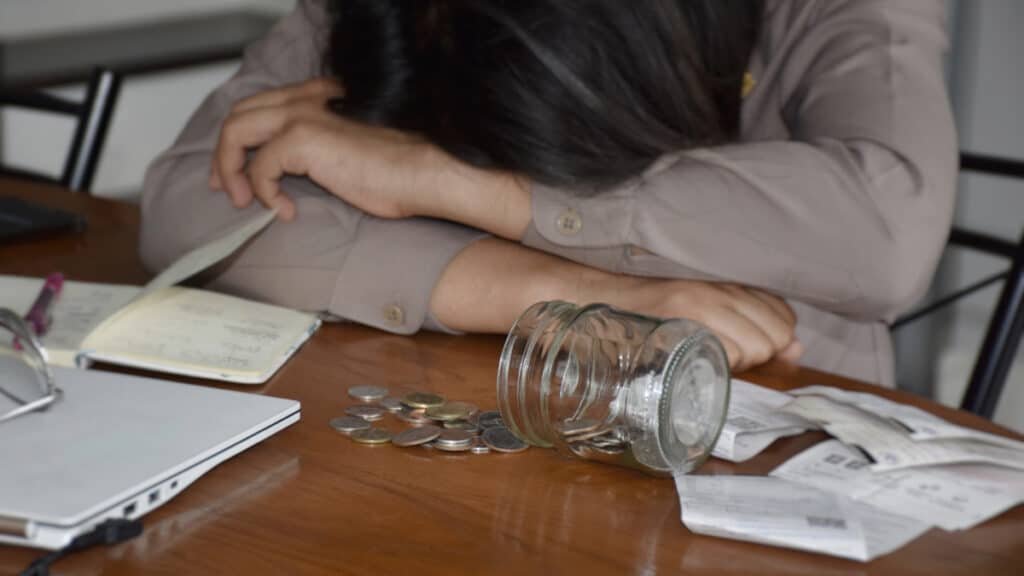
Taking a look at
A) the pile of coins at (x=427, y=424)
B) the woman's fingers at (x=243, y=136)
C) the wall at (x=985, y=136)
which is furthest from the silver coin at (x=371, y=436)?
the wall at (x=985, y=136)

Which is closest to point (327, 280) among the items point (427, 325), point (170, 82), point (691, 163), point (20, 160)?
point (427, 325)

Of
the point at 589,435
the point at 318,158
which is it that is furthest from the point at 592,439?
the point at 318,158

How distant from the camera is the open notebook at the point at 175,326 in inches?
39.6

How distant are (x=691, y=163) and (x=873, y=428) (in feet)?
1.23

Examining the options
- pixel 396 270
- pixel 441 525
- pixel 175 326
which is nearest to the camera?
pixel 441 525

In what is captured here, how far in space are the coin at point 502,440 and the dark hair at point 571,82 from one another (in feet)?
1.17

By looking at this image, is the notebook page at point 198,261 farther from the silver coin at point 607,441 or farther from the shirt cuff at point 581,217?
the silver coin at point 607,441

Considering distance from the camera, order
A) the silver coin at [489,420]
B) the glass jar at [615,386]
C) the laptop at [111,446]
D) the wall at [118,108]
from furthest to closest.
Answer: the wall at [118,108] → the silver coin at [489,420] → the glass jar at [615,386] → the laptop at [111,446]

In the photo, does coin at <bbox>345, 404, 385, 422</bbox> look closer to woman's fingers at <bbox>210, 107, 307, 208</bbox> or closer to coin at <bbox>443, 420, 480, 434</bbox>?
coin at <bbox>443, 420, 480, 434</bbox>

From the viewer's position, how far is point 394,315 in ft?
3.80

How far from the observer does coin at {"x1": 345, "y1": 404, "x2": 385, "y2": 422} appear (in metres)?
0.92

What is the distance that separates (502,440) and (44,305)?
1.68ft

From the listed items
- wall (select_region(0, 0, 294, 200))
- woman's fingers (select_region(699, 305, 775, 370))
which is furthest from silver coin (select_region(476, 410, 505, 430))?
wall (select_region(0, 0, 294, 200))

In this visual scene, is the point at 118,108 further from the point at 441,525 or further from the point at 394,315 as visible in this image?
the point at 441,525
